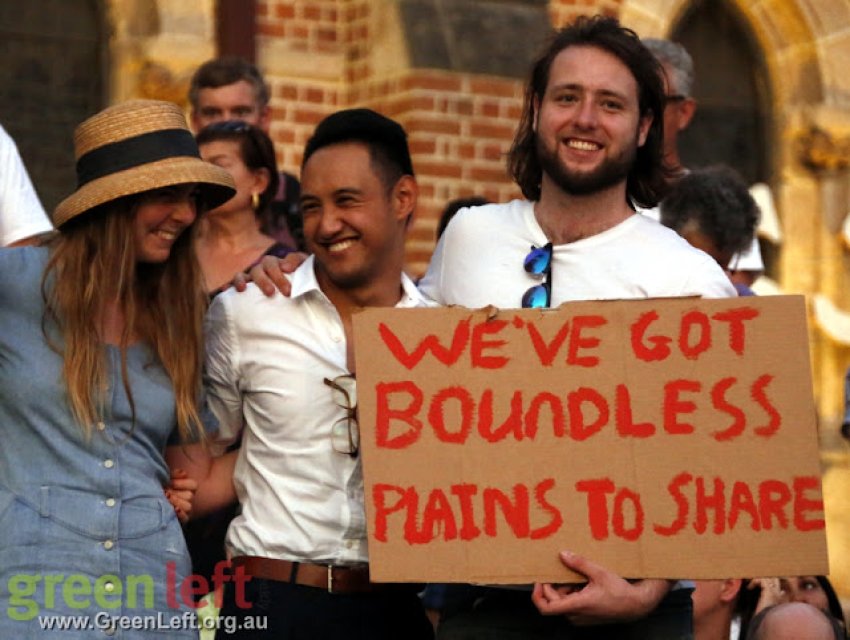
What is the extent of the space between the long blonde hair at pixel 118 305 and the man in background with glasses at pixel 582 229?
0.62 m

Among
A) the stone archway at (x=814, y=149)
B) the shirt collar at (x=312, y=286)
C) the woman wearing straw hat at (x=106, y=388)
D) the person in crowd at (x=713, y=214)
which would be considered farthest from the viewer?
the stone archway at (x=814, y=149)

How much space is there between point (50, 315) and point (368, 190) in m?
0.81

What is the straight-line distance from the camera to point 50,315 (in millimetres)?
4418

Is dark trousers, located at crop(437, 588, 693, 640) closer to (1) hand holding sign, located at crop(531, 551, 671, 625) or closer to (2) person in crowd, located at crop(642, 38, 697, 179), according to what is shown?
(1) hand holding sign, located at crop(531, 551, 671, 625)

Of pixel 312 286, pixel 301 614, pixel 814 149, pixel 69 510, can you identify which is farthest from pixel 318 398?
pixel 814 149

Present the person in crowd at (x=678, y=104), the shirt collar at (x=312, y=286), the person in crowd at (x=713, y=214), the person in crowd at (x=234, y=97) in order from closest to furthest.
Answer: the shirt collar at (x=312, y=286)
the person in crowd at (x=713, y=214)
the person in crowd at (x=678, y=104)
the person in crowd at (x=234, y=97)

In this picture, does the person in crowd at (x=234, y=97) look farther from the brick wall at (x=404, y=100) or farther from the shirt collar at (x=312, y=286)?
the shirt collar at (x=312, y=286)

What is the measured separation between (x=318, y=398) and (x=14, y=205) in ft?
5.81

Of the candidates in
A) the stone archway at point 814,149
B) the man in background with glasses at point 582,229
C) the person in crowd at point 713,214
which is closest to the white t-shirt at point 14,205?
the man in background with glasses at point 582,229

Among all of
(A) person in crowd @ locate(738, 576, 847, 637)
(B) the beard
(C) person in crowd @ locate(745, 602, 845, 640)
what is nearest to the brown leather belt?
(B) the beard

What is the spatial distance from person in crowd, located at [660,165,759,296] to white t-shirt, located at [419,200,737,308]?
1521 mm

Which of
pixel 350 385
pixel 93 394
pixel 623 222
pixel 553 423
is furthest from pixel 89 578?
pixel 623 222

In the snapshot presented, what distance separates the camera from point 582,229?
15.1 feet

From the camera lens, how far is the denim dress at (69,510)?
4.27 meters
